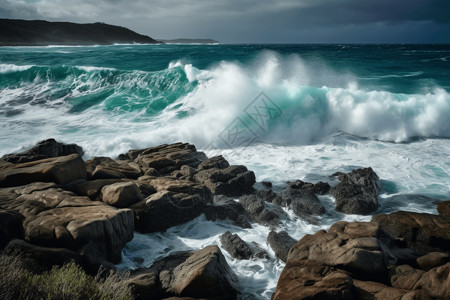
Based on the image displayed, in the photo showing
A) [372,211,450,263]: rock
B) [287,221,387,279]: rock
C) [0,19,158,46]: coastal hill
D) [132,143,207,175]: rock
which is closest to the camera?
[287,221,387,279]: rock

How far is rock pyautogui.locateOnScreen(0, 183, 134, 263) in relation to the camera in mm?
5105

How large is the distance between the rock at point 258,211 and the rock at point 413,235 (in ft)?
7.30

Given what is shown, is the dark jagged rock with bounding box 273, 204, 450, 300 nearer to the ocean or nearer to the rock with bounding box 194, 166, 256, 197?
the ocean

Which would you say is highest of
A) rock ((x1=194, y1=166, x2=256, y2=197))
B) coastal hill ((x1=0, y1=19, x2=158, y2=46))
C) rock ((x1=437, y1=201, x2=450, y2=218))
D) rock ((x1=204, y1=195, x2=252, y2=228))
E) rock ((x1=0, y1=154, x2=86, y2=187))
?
coastal hill ((x1=0, y1=19, x2=158, y2=46))

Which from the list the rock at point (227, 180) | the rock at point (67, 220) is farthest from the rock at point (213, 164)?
the rock at point (67, 220)

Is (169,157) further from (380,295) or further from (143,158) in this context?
(380,295)

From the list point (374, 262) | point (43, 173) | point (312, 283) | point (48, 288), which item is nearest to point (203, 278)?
point (312, 283)

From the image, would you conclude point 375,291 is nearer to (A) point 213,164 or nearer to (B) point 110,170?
(A) point 213,164

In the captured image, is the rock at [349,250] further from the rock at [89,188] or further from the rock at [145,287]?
the rock at [89,188]

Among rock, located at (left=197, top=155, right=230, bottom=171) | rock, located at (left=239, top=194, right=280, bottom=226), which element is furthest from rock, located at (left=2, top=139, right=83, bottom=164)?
rock, located at (left=239, top=194, right=280, bottom=226)

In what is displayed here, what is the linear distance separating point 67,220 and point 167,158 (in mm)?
4903

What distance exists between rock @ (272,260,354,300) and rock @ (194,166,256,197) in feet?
12.9

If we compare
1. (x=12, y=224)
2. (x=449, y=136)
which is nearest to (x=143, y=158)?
(x=12, y=224)

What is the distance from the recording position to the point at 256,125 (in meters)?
15.9
